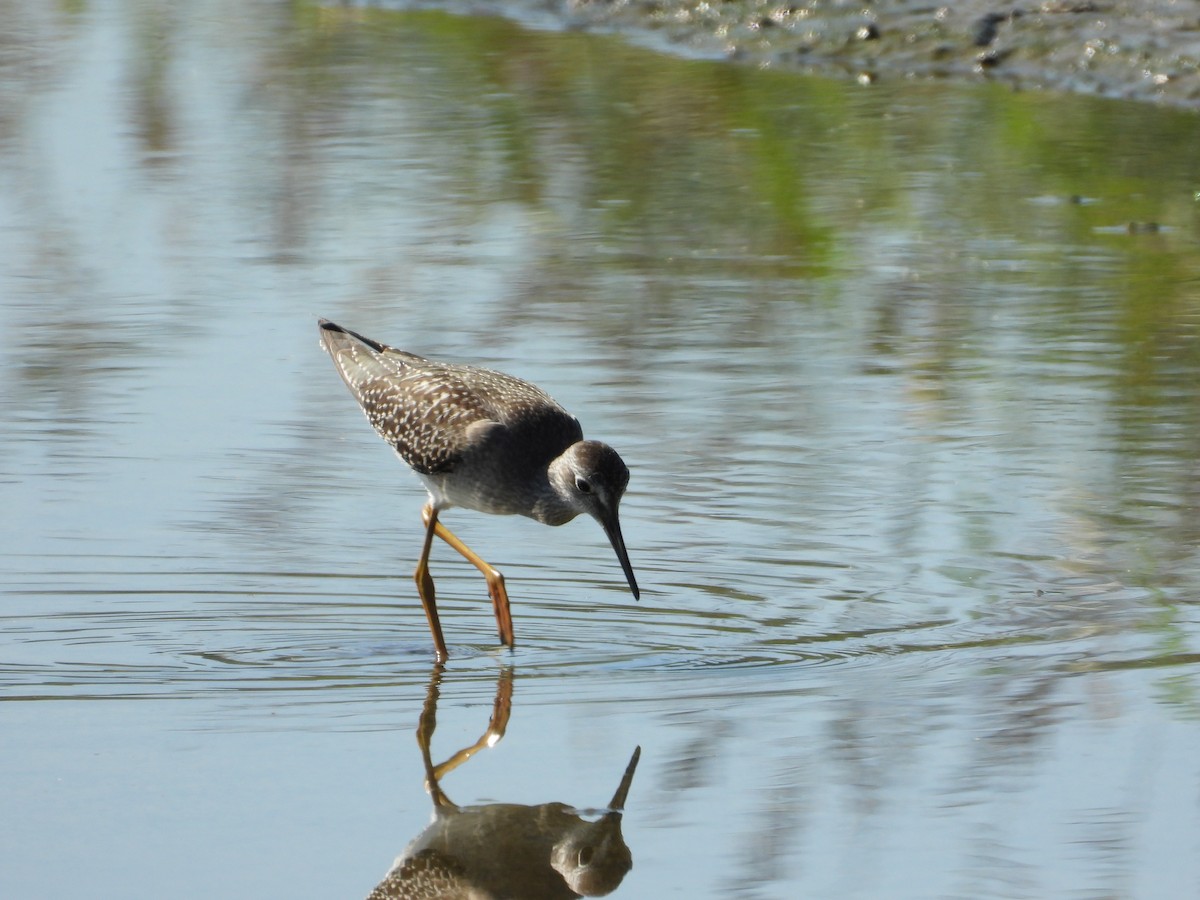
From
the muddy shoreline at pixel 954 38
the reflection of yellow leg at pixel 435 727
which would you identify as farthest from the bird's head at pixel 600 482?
the muddy shoreline at pixel 954 38

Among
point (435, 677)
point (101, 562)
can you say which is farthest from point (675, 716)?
point (101, 562)

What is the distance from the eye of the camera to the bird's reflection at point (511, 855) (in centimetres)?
460

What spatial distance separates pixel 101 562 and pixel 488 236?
458 cm

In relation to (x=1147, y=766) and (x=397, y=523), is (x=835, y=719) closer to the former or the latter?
(x=1147, y=766)

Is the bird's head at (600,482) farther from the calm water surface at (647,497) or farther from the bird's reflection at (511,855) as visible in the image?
the bird's reflection at (511,855)

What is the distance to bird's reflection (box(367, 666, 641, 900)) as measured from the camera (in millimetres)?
4602

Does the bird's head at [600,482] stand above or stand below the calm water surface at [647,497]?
above

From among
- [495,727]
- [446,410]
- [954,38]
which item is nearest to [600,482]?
[446,410]

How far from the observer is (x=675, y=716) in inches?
221

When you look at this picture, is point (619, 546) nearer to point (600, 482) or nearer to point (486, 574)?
point (600, 482)

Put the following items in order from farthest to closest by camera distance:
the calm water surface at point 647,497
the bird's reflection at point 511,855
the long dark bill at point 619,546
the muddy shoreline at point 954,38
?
the muddy shoreline at point 954,38 → the long dark bill at point 619,546 → the calm water surface at point 647,497 → the bird's reflection at point 511,855

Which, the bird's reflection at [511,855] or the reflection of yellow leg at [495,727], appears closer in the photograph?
the bird's reflection at [511,855]

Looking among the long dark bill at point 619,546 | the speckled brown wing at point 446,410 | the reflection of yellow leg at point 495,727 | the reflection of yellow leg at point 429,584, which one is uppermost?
→ the speckled brown wing at point 446,410

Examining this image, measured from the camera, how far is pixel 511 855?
15.7ft
